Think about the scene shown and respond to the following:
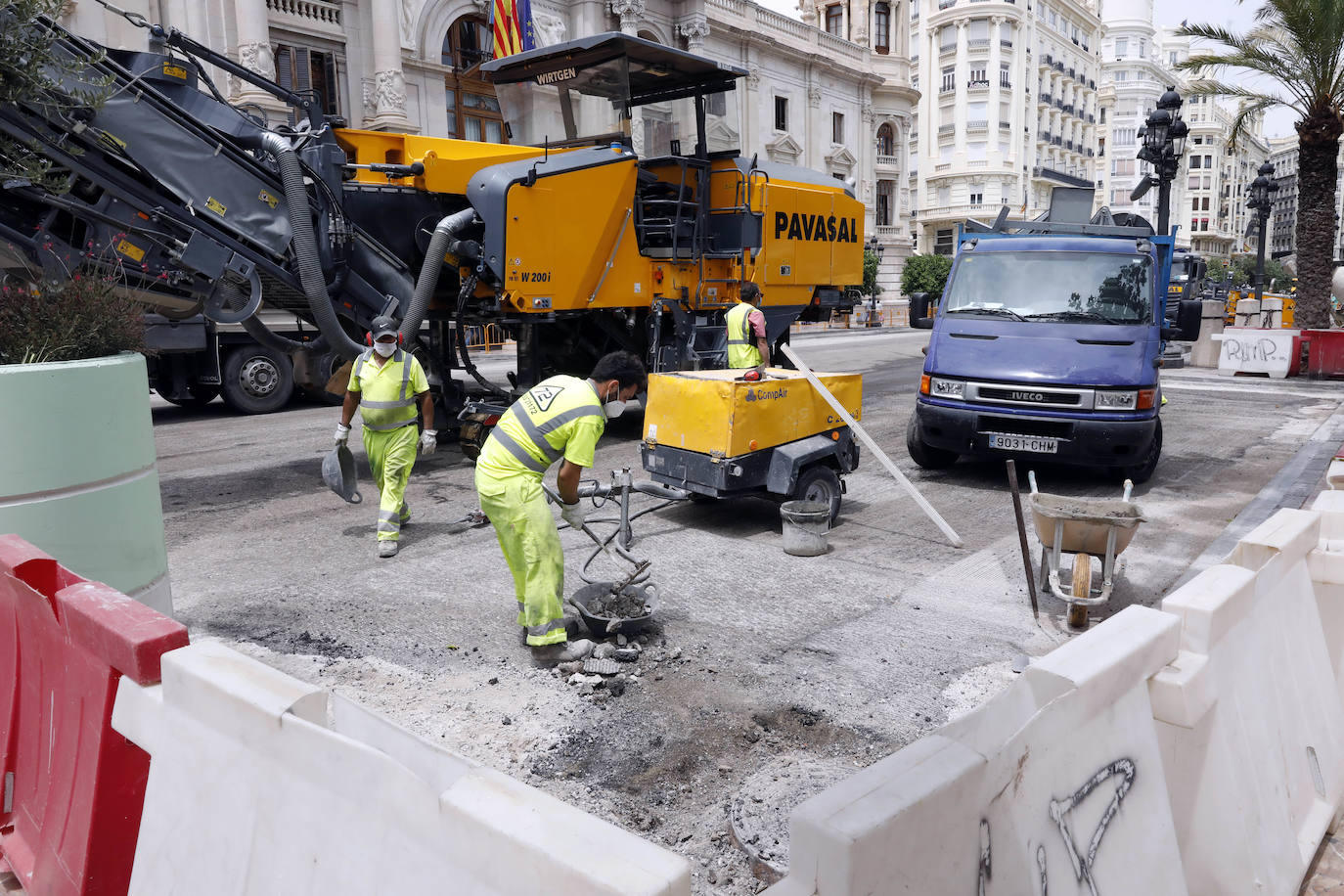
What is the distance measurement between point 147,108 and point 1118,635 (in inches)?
323

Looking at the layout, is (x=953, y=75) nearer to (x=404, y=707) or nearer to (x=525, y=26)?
(x=525, y=26)

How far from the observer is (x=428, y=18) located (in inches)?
1012

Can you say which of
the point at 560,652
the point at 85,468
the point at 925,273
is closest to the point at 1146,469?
the point at 560,652

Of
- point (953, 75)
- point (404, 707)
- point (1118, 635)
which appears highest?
point (953, 75)

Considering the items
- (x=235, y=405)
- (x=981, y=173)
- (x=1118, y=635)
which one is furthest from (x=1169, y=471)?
(x=981, y=173)

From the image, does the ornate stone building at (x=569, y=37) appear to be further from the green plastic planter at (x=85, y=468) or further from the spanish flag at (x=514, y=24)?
the green plastic planter at (x=85, y=468)

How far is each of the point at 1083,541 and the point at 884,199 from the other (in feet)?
157

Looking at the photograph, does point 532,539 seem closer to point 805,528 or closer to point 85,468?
point 85,468

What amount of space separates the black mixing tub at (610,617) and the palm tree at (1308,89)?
60.8 ft

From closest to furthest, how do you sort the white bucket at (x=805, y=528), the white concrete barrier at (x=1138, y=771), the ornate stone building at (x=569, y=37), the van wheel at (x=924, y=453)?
the white concrete barrier at (x=1138, y=771) < the white bucket at (x=805, y=528) < the van wheel at (x=924, y=453) < the ornate stone building at (x=569, y=37)

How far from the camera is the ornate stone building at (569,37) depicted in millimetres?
21719

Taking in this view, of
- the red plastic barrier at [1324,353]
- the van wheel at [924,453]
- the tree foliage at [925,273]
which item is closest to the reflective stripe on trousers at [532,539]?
the van wheel at [924,453]

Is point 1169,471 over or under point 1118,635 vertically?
under

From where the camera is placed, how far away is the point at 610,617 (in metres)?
4.80
